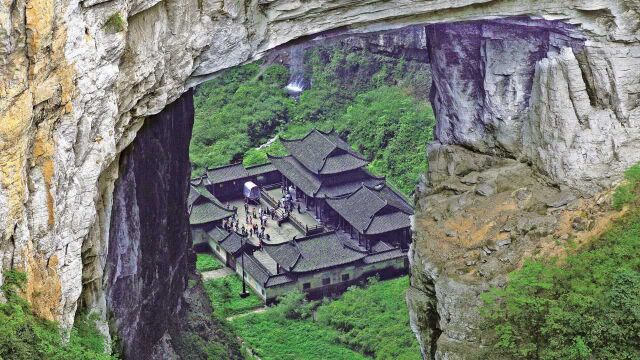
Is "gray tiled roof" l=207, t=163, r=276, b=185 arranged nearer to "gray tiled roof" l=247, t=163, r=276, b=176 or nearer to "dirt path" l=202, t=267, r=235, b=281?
"gray tiled roof" l=247, t=163, r=276, b=176

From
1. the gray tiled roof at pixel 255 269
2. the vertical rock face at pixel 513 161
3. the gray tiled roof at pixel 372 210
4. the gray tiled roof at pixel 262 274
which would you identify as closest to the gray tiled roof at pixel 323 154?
the gray tiled roof at pixel 372 210

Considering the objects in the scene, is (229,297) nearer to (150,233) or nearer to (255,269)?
(255,269)

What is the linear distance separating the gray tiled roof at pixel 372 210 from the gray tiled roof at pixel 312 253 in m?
1.21

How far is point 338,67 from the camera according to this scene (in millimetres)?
45781

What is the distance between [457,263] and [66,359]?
7423mm

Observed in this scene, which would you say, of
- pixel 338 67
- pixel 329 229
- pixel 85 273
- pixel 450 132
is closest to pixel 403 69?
pixel 338 67

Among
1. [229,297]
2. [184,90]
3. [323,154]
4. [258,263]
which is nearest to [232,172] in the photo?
[323,154]

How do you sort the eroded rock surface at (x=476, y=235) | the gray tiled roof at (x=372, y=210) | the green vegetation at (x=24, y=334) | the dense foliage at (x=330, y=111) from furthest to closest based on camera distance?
the dense foliage at (x=330, y=111)
the gray tiled roof at (x=372, y=210)
the eroded rock surface at (x=476, y=235)
the green vegetation at (x=24, y=334)

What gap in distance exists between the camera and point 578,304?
17391 millimetres

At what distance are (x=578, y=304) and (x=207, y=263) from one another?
1797 centimetres

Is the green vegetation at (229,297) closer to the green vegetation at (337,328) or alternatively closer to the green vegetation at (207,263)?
the green vegetation at (337,328)

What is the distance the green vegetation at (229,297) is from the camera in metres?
31.0

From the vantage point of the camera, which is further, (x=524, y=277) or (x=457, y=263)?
(x=457, y=263)

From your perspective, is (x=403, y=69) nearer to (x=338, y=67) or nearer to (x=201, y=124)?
(x=338, y=67)
